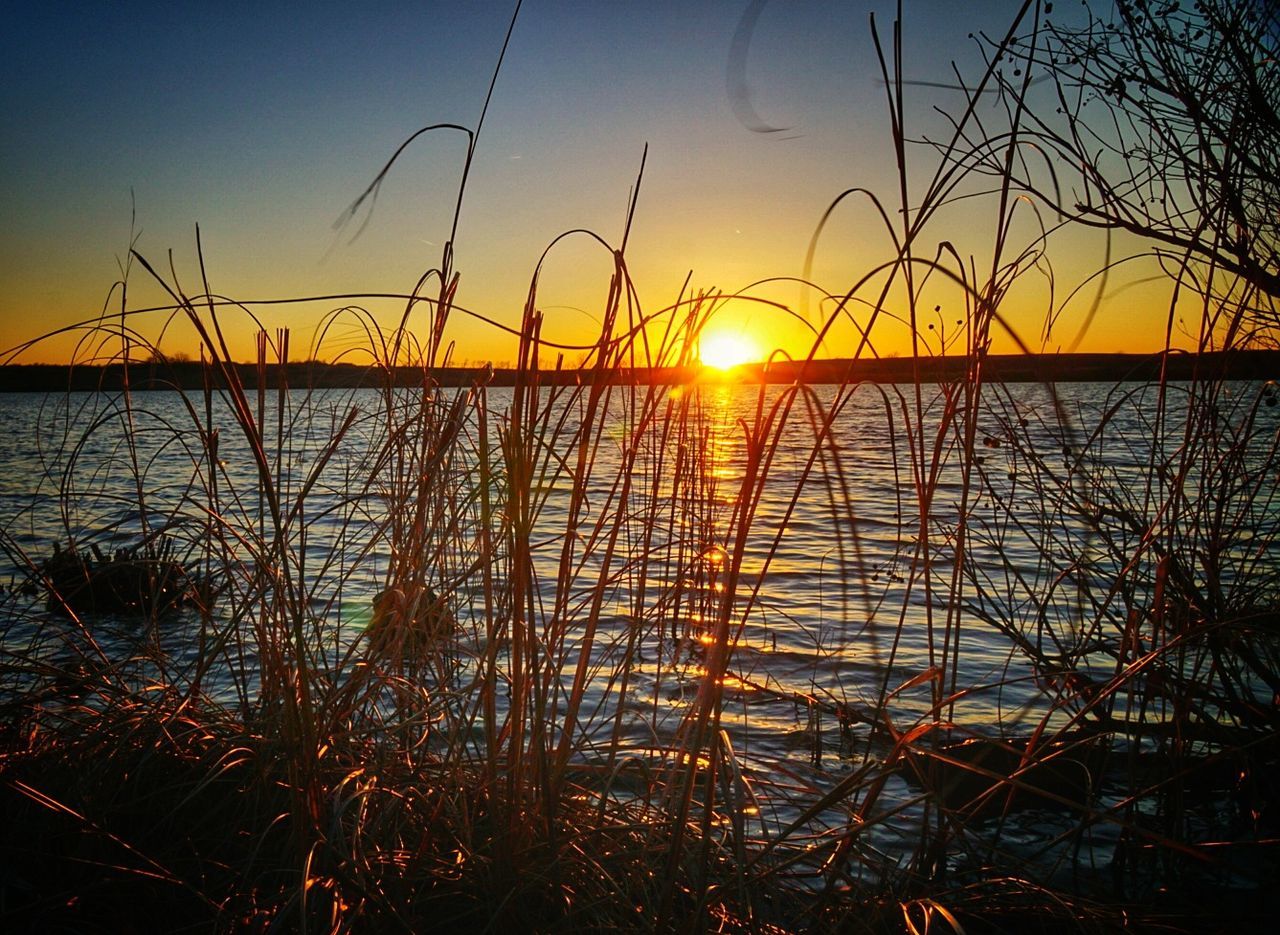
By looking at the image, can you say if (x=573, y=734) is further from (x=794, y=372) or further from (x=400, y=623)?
(x=794, y=372)

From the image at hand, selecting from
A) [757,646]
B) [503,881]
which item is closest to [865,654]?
[757,646]

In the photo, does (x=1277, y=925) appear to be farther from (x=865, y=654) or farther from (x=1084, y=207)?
(x=865, y=654)

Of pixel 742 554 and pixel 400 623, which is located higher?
pixel 742 554

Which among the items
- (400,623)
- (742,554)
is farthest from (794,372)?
(400,623)

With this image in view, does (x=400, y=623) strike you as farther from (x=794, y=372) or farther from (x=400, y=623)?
(x=794, y=372)

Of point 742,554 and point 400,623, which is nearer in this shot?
point 742,554

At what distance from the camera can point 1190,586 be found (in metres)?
2.21

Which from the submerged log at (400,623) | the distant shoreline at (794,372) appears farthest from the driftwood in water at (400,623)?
the distant shoreline at (794,372)

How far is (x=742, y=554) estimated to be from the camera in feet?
4.35

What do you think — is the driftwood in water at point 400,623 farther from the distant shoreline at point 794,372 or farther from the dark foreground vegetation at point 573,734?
the distant shoreline at point 794,372

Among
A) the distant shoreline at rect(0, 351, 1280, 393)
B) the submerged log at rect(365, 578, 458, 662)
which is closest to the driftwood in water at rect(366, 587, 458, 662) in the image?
the submerged log at rect(365, 578, 458, 662)

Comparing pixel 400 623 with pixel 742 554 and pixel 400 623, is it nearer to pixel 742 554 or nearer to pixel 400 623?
pixel 400 623

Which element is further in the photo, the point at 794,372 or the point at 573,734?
the point at 573,734

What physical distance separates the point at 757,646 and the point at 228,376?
3.71m
